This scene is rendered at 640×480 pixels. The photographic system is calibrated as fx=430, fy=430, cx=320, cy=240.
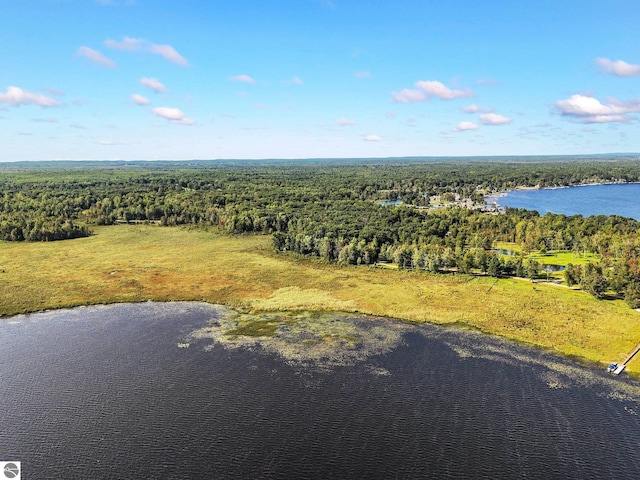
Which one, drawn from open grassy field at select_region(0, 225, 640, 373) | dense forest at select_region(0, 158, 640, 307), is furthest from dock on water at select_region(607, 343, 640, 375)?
dense forest at select_region(0, 158, 640, 307)

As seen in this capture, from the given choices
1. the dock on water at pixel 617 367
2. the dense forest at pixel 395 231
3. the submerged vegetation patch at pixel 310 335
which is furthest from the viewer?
the dense forest at pixel 395 231

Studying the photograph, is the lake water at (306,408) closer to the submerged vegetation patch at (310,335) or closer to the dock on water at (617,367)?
the submerged vegetation patch at (310,335)

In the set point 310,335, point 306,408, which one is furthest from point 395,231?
point 306,408

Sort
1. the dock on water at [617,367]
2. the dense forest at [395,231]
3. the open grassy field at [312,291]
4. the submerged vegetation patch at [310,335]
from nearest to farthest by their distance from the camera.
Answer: the dock on water at [617,367]
the submerged vegetation patch at [310,335]
the open grassy field at [312,291]
the dense forest at [395,231]

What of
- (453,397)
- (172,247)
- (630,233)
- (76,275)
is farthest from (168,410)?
(630,233)

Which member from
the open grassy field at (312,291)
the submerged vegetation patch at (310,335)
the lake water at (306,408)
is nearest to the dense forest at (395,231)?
the open grassy field at (312,291)

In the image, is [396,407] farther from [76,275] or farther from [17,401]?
[76,275]
